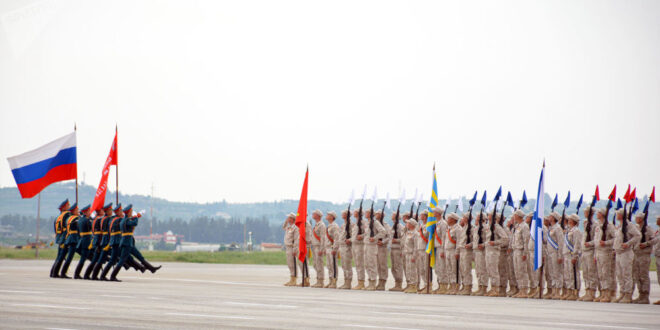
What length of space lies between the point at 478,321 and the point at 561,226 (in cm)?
875

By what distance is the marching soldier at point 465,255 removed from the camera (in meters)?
21.7

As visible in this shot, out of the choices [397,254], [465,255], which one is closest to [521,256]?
[465,255]

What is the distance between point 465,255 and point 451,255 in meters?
0.45

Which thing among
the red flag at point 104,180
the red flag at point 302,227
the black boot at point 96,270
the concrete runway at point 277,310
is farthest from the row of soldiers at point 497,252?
the red flag at point 104,180

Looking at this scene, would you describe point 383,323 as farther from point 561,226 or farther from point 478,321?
point 561,226

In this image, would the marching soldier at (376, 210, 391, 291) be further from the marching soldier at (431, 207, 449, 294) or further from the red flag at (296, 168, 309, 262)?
the red flag at (296, 168, 309, 262)

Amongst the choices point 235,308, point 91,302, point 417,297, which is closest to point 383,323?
point 235,308

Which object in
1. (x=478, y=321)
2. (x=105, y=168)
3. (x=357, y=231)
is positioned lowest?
(x=478, y=321)

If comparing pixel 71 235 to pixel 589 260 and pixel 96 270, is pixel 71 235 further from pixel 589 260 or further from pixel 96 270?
pixel 589 260

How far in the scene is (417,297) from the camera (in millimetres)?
20047

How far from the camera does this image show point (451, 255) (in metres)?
22.3

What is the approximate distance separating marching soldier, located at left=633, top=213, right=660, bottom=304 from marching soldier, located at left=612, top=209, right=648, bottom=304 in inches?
5.0

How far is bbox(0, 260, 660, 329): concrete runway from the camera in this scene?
12758 mm

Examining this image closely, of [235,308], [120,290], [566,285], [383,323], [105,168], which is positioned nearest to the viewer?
[383,323]
